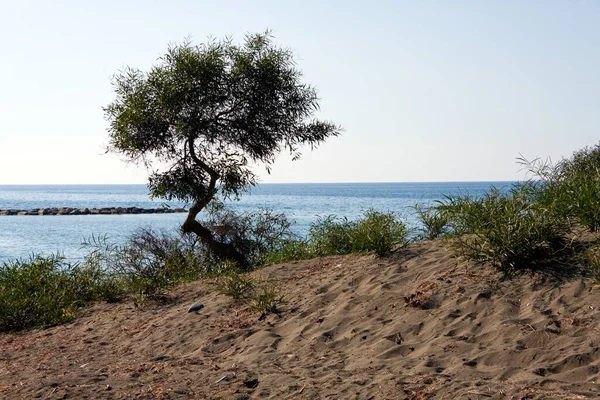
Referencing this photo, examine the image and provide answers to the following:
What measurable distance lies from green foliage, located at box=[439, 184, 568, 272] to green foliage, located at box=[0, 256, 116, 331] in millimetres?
6985

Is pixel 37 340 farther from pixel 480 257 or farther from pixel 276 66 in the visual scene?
pixel 276 66

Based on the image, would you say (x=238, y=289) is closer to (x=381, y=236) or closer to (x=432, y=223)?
(x=381, y=236)

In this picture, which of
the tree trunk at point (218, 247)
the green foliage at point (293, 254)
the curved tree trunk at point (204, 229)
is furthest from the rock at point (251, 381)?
the tree trunk at point (218, 247)

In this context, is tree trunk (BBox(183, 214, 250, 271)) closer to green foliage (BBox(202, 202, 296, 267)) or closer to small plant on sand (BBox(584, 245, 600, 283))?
green foliage (BBox(202, 202, 296, 267))

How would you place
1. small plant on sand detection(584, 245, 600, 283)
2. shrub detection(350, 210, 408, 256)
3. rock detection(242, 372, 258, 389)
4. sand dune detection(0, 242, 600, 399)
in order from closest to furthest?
1. sand dune detection(0, 242, 600, 399)
2. rock detection(242, 372, 258, 389)
3. small plant on sand detection(584, 245, 600, 283)
4. shrub detection(350, 210, 408, 256)

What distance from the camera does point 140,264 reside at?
1395cm

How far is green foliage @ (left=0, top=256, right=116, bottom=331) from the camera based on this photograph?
11500 mm

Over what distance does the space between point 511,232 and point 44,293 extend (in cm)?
865

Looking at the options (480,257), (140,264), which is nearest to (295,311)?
(480,257)

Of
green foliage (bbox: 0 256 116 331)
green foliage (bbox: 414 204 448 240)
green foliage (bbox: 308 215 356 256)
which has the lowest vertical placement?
green foliage (bbox: 0 256 116 331)

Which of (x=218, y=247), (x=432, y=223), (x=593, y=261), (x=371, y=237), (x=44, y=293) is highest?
(x=432, y=223)

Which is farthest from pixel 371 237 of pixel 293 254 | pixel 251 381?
pixel 251 381

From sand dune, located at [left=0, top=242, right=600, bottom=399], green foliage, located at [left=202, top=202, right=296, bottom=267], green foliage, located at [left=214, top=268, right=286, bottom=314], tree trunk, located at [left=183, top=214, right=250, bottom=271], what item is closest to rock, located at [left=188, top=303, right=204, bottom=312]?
sand dune, located at [left=0, top=242, right=600, bottom=399]

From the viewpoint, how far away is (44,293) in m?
12.4
